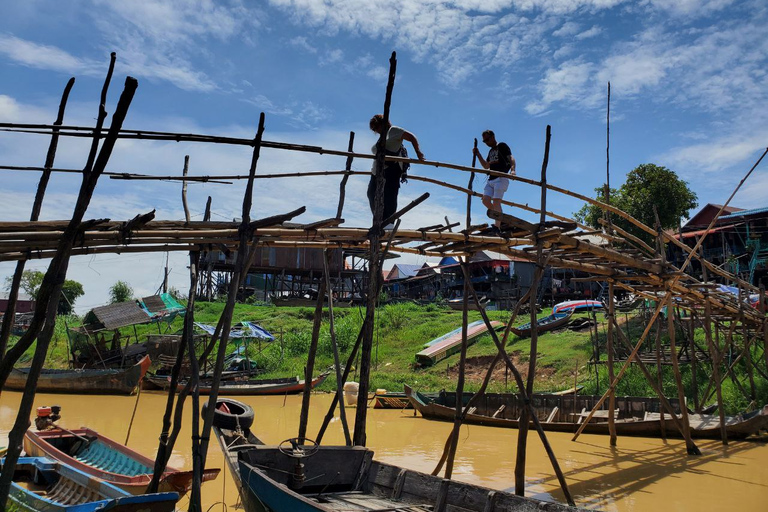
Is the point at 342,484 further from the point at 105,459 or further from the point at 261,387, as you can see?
the point at 261,387

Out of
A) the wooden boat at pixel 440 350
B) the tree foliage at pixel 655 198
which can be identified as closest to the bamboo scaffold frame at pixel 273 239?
the wooden boat at pixel 440 350

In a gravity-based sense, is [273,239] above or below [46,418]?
above

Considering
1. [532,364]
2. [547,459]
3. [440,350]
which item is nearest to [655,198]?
[440,350]

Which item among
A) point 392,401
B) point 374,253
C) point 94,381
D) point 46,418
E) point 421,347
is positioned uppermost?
point 374,253

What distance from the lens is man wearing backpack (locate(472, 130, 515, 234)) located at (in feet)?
26.3

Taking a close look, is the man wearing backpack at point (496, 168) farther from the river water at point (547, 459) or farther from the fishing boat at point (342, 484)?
the river water at point (547, 459)

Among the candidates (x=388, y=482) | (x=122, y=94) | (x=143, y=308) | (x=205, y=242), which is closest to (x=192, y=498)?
(x=388, y=482)

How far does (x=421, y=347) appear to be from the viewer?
2464cm

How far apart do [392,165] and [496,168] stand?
1686 mm

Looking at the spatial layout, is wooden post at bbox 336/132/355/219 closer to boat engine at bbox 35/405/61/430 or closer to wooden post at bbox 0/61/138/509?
wooden post at bbox 0/61/138/509

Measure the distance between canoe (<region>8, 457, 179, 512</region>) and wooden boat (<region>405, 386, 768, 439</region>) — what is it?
27.5 feet

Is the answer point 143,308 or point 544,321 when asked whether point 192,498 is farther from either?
point 544,321

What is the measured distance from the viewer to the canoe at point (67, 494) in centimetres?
554

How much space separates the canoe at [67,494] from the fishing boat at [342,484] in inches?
34.6
